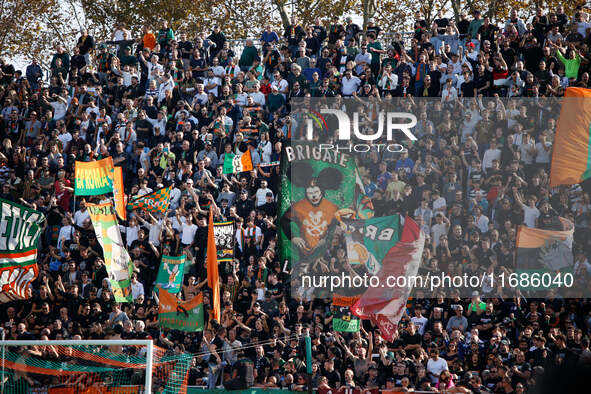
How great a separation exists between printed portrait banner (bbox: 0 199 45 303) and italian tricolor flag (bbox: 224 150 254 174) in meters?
4.07

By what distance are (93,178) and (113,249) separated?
223cm

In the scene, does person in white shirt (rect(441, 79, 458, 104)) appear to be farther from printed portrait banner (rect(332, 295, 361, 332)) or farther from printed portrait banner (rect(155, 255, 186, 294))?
printed portrait banner (rect(155, 255, 186, 294))

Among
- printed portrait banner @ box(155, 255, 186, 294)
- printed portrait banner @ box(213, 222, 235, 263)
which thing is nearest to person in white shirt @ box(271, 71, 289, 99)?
printed portrait banner @ box(213, 222, 235, 263)

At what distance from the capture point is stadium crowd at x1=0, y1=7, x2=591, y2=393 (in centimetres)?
1336

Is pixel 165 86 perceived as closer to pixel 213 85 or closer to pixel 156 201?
pixel 213 85

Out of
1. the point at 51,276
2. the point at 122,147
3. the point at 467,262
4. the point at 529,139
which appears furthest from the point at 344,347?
the point at 122,147

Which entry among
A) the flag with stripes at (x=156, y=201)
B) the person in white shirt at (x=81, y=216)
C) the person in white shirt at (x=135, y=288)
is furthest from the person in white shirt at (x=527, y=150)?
the person in white shirt at (x=81, y=216)

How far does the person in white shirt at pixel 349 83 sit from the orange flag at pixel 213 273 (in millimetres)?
4620

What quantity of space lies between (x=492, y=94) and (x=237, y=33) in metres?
23.2

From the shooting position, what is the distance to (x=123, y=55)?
2175 centimetres

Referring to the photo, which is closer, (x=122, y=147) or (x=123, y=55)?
(x=122, y=147)

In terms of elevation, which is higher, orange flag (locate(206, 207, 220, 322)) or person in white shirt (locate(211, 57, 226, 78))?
person in white shirt (locate(211, 57, 226, 78))

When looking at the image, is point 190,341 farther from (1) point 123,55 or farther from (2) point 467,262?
(1) point 123,55

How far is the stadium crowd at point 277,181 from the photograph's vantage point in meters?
13.4
